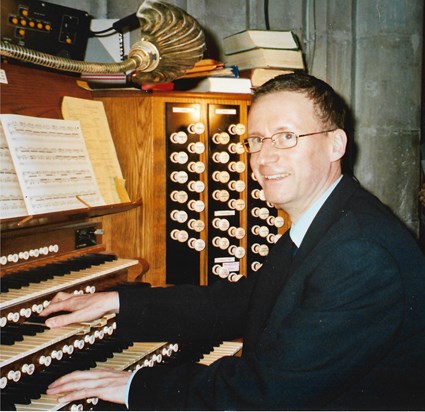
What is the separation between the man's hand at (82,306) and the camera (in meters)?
2.07

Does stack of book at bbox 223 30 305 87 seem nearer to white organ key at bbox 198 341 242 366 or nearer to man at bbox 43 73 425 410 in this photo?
man at bbox 43 73 425 410

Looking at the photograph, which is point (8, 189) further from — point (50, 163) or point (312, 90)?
point (312, 90)

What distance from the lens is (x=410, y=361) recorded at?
1.83 m

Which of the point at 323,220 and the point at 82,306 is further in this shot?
the point at 82,306

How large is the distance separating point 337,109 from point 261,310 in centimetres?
88

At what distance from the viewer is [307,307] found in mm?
1663

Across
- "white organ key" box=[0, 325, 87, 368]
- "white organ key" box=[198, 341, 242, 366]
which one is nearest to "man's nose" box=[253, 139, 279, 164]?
"white organ key" box=[0, 325, 87, 368]

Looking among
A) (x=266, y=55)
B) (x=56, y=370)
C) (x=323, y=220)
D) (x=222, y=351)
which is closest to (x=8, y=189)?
(x=56, y=370)

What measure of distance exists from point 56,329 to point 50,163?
0.72 meters

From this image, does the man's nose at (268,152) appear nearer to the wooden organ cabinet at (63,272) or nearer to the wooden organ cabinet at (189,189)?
the wooden organ cabinet at (63,272)

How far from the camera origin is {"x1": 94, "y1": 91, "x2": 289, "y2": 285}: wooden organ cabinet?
9.64 ft

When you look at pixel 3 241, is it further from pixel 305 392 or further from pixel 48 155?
pixel 305 392

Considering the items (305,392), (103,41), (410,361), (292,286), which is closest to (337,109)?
(292,286)

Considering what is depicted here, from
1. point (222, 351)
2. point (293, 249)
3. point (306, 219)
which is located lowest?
point (222, 351)
